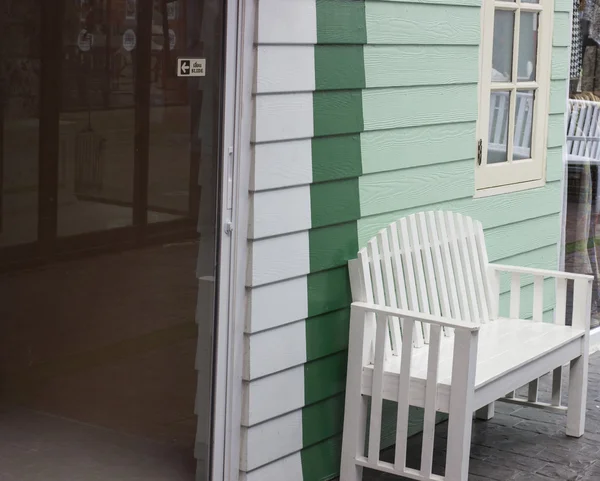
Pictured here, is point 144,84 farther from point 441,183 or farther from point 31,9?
point 441,183

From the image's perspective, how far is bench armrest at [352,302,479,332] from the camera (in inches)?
156

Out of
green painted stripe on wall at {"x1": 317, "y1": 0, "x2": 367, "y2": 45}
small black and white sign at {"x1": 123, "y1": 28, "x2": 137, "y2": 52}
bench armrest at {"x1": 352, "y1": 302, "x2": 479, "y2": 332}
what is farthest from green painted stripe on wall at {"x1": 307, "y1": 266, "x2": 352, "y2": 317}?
small black and white sign at {"x1": 123, "y1": 28, "x2": 137, "y2": 52}

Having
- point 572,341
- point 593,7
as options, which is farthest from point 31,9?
point 593,7

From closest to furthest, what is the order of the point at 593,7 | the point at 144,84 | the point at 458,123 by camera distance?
the point at 144,84
the point at 458,123
the point at 593,7

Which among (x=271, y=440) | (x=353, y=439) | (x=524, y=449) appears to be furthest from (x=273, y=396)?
(x=524, y=449)

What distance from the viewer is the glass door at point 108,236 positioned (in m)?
3.78

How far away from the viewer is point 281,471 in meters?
4.19

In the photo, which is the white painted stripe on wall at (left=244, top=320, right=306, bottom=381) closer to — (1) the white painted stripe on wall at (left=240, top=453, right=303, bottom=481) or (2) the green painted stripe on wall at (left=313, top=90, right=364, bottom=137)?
(1) the white painted stripe on wall at (left=240, top=453, right=303, bottom=481)

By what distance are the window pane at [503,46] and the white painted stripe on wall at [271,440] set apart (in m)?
2.11

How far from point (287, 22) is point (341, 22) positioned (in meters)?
0.35

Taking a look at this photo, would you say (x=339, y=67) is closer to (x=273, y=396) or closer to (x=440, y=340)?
(x=440, y=340)

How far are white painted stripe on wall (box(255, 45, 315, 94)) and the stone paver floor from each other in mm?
1618

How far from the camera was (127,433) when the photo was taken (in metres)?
4.18

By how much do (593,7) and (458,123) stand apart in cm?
200
